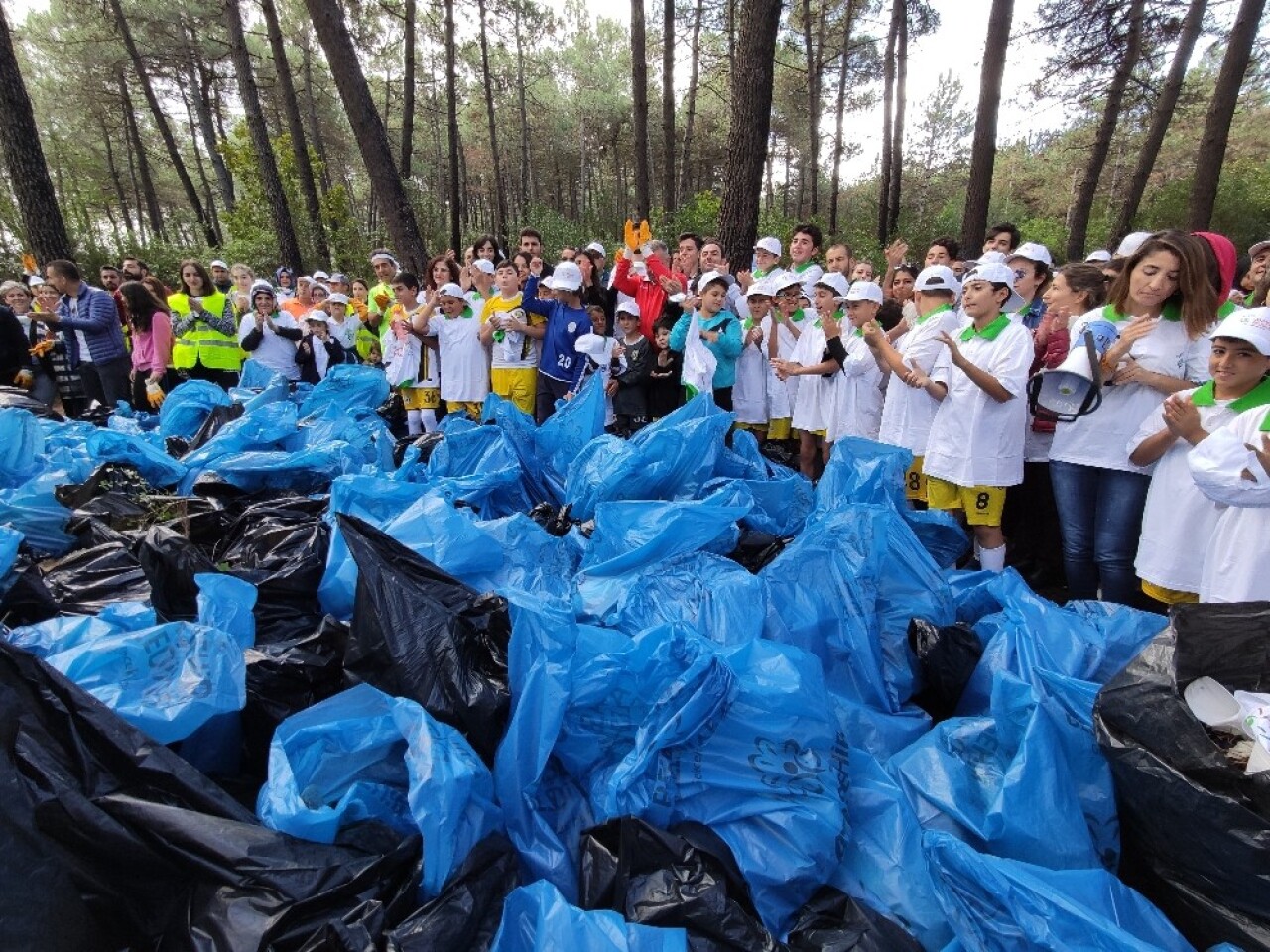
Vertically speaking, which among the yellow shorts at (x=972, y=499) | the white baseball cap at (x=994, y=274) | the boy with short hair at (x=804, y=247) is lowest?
the yellow shorts at (x=972, y=499)

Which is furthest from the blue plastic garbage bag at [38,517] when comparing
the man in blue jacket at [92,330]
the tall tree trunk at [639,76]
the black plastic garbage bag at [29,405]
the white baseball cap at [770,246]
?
the tall tree trunk at [639,76]

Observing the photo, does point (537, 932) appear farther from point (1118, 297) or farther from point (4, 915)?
point (1118, 297)

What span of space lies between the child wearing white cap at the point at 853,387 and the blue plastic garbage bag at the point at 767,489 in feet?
2.13

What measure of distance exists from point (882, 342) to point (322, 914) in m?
3.10

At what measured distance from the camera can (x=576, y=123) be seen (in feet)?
102

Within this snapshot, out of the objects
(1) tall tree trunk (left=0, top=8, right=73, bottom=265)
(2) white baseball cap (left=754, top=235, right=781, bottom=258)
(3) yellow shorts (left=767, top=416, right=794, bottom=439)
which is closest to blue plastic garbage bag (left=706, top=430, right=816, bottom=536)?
(3) yellow shorts (left=767, top=416, right=794, bottom=439)

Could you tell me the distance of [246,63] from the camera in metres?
11.3

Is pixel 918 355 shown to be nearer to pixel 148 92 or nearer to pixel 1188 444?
pixel 1188 444

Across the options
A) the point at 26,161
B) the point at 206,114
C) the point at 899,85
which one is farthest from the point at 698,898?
the point at 206,114

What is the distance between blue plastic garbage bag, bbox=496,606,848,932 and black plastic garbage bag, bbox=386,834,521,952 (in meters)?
0.13

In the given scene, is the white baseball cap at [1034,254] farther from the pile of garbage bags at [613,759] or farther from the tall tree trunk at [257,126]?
the tall tree trunk at [257,126]

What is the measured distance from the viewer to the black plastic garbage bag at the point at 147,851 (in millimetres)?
1184

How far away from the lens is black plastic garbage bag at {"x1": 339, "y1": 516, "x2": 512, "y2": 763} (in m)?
1.65

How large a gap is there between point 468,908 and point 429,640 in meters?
0.64
